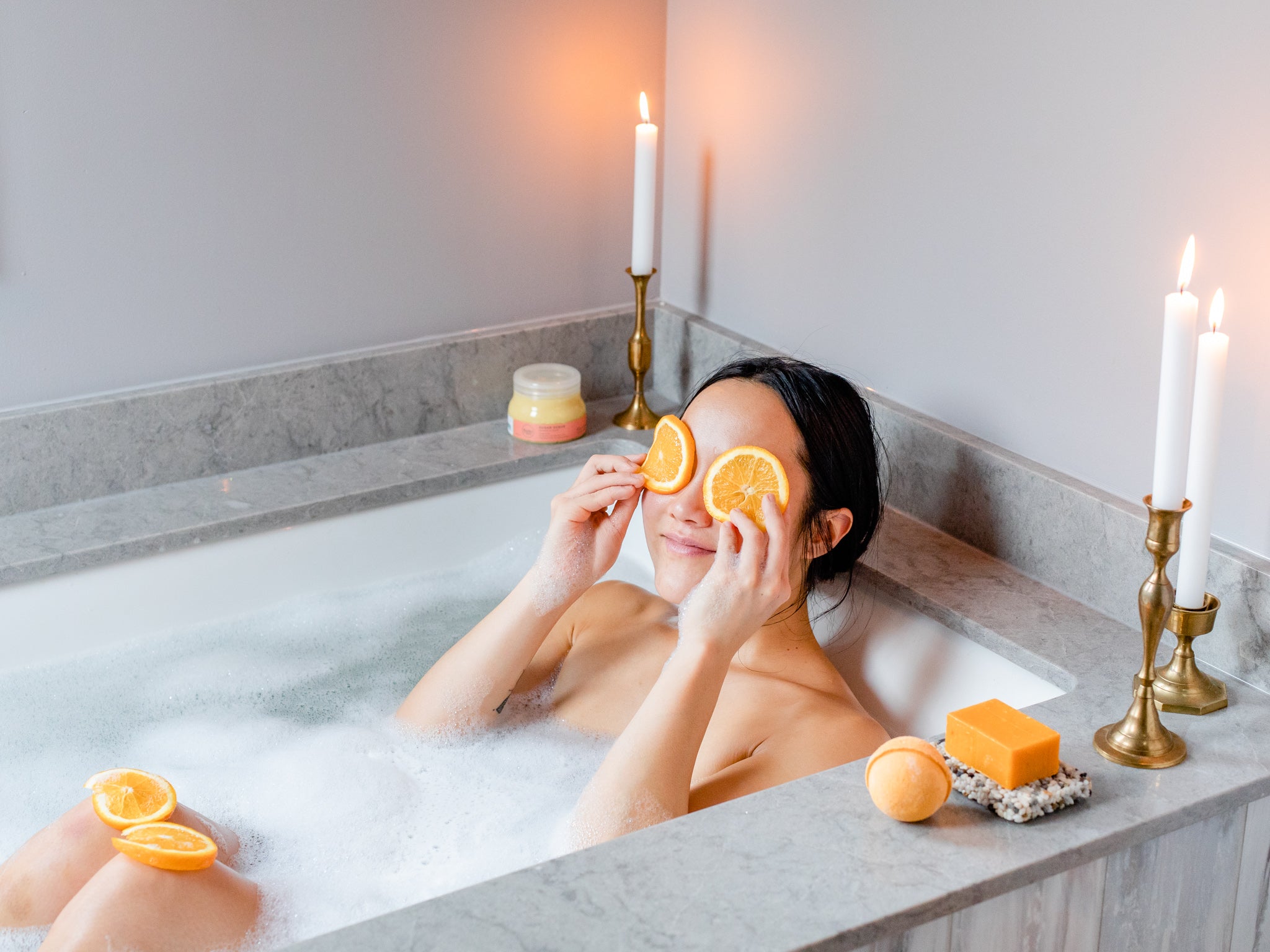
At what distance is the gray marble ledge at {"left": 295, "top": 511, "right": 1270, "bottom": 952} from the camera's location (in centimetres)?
106

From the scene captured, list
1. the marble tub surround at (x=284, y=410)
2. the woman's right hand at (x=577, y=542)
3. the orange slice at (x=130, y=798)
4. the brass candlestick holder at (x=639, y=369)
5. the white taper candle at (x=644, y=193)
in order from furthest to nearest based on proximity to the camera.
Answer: the brass candlestick holder at (x=639, y=369)
the white taper candle at (x=644, y=193)
the marble tub surround at (x=284, y=410)
the woman's right hand at (x=577, y=542)
the orange slice at (x=130, y=798)

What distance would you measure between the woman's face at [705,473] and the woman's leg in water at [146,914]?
588 mm

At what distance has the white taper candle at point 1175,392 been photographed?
1.18 meters

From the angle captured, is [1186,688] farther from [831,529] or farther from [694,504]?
[694,504]

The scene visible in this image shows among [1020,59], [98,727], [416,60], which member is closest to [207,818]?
[98,727]

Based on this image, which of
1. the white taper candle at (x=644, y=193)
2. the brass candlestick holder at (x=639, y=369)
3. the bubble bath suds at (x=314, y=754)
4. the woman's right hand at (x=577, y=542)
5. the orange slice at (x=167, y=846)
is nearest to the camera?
the orange slice at (x=167, y=846)

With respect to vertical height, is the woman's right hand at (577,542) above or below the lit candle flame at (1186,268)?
below

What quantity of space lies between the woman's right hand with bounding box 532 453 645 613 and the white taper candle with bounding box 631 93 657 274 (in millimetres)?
666

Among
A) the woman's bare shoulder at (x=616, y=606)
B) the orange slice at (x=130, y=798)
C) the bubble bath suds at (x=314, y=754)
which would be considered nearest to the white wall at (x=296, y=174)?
the bubble bath suds at (x=314, y=754)

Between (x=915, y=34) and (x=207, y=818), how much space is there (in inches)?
52.8

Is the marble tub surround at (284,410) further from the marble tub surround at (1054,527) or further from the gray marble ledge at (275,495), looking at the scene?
the marble tub surround at (1054,527)

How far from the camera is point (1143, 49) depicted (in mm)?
1494

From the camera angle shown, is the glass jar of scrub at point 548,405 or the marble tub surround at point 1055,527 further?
the glass jar of scrub at point 548,405

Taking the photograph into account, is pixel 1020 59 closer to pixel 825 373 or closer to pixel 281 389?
pixel 825 373
